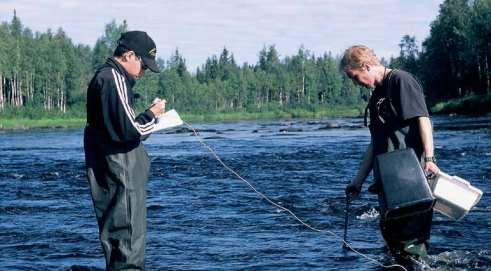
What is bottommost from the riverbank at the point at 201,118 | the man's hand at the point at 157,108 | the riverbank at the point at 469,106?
the riverbank at the point at 201,118

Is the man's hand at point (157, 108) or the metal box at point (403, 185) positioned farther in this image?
the metal box at point (403, 185)

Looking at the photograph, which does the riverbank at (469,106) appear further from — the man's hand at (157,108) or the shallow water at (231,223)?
the man's hand at (157,108)

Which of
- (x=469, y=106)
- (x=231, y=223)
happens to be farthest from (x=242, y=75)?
(x=231, y=223)

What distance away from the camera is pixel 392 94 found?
19.5 feet

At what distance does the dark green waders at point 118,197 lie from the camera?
530 cm

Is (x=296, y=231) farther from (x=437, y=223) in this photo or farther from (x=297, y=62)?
(x=297, y=62)

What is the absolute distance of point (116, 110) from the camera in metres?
5.15

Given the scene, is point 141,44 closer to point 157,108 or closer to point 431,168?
point 157,108

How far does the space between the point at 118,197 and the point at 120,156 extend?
0.29 meters

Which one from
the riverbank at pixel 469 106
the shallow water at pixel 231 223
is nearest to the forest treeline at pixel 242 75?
the riverbank at pixel 469 106

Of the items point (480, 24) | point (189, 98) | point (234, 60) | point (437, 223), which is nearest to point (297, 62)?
point (234, 60)

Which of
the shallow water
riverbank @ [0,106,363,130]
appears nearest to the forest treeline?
riverbank @ [0,106,363,130]

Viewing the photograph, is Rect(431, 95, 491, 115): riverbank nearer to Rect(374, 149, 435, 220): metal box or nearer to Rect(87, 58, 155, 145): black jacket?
Rect(374, 149, 435, 220): metal box

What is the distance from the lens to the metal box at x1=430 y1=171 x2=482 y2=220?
5820 millimetres
